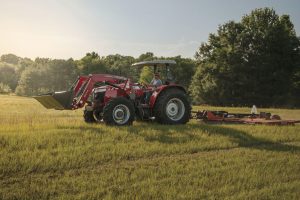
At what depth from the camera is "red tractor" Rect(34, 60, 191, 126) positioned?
14094 mm

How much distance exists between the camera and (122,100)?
45.9 ft

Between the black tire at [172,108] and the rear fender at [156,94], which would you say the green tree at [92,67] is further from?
the rear fender at [156,94]

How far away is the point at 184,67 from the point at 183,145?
79183 millimetres

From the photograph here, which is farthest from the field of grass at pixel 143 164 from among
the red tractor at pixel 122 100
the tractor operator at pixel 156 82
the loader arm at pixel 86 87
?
the tractor operator at pixel 156 82

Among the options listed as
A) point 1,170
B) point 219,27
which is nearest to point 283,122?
point 1,170

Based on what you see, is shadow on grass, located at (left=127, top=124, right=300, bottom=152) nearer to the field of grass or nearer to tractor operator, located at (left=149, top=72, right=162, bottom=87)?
the field of grass

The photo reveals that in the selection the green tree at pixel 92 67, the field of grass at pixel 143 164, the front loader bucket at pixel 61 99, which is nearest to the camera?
the field of grass at pixel 143 164

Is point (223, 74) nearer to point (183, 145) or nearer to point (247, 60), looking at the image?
point (247, 60)

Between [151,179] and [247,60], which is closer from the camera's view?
[151,179]

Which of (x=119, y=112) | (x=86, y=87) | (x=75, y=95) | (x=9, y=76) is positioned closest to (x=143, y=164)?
(x=119, y=112)

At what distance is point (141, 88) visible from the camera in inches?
625

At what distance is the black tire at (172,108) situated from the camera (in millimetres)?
15281

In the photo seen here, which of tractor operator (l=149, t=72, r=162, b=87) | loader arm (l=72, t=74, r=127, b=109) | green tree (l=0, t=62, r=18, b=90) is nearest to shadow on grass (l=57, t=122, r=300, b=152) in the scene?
loader arm (l=72, t=74, r=127, b=109)

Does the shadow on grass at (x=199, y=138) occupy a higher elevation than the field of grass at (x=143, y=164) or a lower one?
higher
